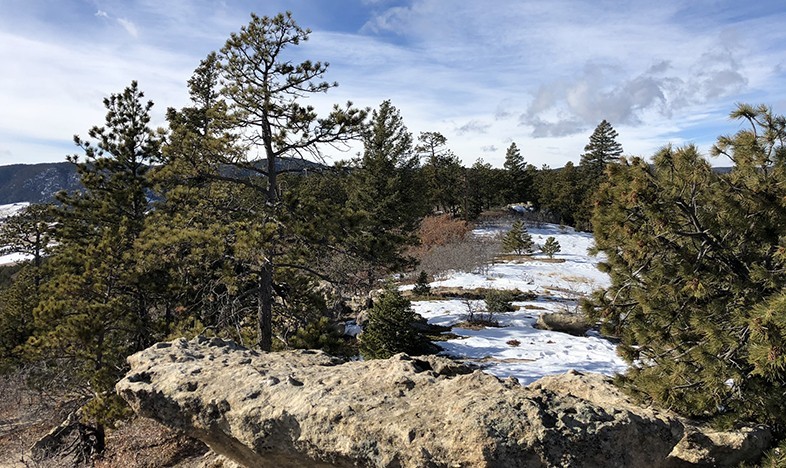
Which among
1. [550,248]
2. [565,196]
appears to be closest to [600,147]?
[565,196]

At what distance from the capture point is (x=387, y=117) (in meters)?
26.9

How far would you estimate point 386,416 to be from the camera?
396 cm

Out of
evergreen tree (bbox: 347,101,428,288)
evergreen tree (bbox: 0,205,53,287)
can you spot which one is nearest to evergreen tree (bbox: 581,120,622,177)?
evergreen tree (bbox: 347,101,428,288)

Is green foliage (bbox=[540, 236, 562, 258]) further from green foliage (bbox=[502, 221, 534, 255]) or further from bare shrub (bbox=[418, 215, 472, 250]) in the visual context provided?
bare shrub (bbox=[418, 215, 472, 250])

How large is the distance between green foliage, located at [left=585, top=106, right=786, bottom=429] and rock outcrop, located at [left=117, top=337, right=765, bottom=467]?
0.67m

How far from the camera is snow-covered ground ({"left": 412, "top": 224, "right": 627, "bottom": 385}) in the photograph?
1317 centimetres

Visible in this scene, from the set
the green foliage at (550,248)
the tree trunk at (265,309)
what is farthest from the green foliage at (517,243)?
the tree trunk at (265,309)

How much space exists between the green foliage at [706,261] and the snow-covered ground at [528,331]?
2.02 m

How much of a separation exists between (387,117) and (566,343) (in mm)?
16926

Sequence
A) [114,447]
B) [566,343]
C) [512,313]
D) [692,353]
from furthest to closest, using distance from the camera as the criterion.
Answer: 1. [512,313]
2. [566,343]
3. [114,447]
4. [692,353]

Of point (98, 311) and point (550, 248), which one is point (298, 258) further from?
point (550, 248)

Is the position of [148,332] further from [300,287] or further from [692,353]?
[692,353]

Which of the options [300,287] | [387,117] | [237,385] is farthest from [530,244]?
[237,385]

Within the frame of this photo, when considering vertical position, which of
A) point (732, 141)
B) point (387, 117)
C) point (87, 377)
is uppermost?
point (387, 117)
